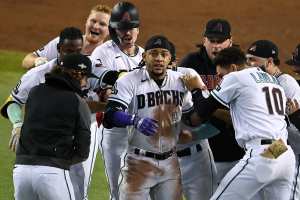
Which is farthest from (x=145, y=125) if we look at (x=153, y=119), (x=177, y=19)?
(x=177, y=19)

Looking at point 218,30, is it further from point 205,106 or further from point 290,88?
point 205,106

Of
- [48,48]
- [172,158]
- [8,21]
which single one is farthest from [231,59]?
[8,21]

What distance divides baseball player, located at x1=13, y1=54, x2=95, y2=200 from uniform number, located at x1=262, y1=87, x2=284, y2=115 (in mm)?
1464

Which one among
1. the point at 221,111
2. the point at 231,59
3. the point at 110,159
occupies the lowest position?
the point at 110,159

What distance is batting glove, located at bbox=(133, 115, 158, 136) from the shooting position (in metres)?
6.62

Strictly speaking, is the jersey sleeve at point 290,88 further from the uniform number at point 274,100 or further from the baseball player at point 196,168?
the baseball player at point 196,168

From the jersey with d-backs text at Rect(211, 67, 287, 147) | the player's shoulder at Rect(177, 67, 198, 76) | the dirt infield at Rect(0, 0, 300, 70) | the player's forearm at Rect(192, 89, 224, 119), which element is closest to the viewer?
the jersey with d-backs text at Rect(211, 67, 287, 147)

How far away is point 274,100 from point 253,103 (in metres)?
0.19

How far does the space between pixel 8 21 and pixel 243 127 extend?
12686 millimetres

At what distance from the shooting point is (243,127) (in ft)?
22.0

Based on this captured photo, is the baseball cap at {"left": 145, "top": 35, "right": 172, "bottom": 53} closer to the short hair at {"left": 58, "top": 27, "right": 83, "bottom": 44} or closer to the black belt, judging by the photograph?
the short hair at {"left": 58, "top": 27, "right": 83, "bottom": 44}

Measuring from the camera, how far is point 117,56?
7941mm

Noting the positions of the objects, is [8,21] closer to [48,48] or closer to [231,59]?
[48,48]

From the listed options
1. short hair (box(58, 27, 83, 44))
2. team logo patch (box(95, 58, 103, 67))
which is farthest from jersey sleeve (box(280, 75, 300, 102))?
short hair (box(58, 27, 83, 44))
